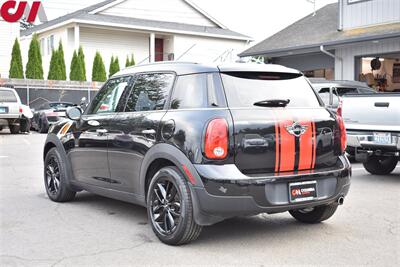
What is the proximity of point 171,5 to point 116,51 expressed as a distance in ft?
17.4

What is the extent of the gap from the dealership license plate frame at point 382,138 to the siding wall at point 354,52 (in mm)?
8943

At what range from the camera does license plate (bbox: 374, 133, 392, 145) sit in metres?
8.91

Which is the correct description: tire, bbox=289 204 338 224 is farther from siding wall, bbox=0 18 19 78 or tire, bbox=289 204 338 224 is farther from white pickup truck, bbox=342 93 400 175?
siding wall, bbox=0 18 19 78

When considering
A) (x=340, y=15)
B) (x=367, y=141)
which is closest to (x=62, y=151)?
(x=367, y=141)

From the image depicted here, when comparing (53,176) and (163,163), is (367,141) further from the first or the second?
(53,176)

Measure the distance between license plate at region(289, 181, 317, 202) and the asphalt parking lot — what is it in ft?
1.46

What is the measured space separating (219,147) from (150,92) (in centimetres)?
135

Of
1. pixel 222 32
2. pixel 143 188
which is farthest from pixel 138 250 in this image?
pixel 222 32

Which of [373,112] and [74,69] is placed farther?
[74,69]

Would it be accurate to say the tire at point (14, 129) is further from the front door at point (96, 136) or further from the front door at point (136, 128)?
the front door at point (136, 128)

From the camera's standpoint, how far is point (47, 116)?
72.2 ft

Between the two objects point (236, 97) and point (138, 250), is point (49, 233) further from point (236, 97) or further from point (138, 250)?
point (236, 97)

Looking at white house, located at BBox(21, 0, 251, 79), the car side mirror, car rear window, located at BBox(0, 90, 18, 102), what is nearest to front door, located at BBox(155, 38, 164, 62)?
white house, located at BBox(21, 0, 251, 79)

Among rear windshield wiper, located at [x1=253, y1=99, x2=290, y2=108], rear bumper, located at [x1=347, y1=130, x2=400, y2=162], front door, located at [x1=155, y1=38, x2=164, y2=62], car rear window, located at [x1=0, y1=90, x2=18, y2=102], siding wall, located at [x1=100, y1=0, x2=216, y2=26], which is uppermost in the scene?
siding wall, located at [x1=100, y1=0, x2=216, y2=26]
